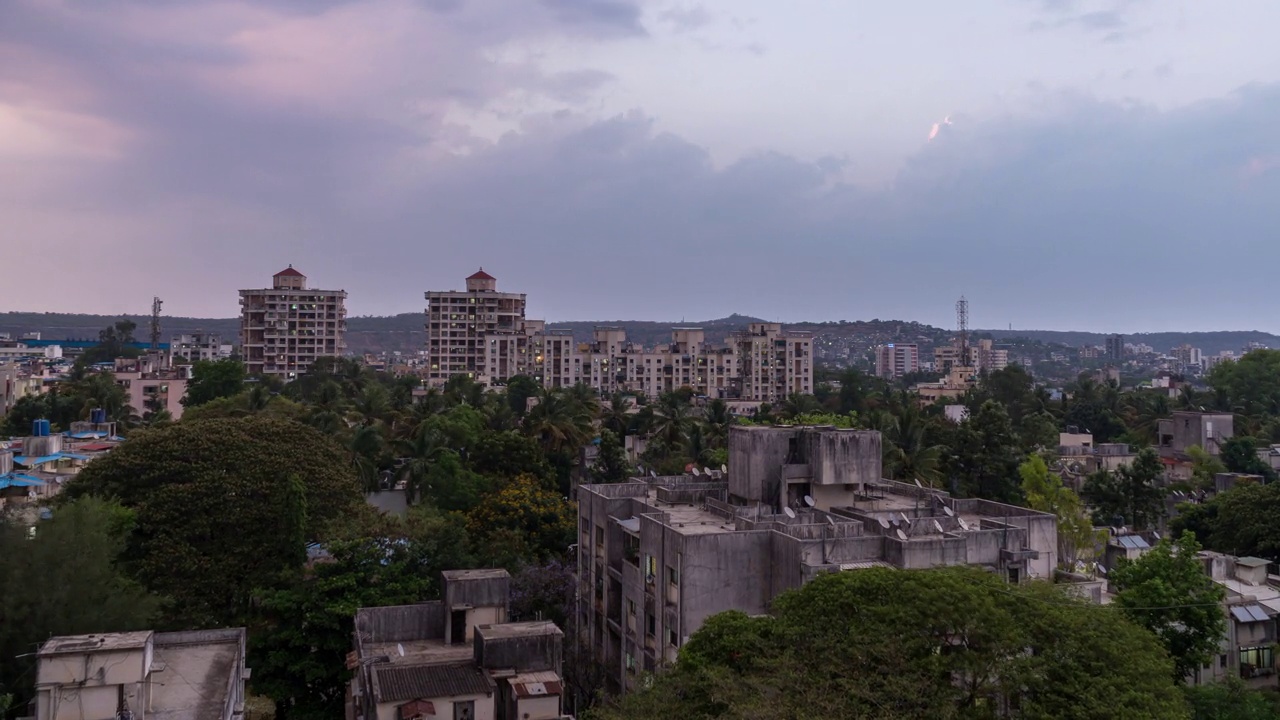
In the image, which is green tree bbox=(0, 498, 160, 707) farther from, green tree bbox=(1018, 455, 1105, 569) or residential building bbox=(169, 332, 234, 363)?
residential building bbox=(169, 332, 234, 363)

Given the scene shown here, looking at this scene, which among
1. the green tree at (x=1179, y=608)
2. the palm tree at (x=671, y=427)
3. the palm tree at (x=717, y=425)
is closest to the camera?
the green tree at (x=1179, y=608)

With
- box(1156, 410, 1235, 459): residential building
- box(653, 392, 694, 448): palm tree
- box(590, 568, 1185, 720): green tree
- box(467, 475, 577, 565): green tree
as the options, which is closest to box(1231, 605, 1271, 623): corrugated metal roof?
box(590, 568, 1185, 720): green tree

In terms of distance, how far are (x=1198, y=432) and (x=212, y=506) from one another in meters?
54.7

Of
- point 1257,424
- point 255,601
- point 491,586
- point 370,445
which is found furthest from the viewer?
point 1257,424

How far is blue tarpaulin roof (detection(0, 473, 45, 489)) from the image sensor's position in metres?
35.7

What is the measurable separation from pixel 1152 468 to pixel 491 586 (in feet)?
98.3

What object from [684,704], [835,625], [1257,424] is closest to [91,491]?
[684,704]

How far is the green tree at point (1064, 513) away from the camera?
104ft

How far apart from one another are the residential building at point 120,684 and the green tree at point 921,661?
7.70m

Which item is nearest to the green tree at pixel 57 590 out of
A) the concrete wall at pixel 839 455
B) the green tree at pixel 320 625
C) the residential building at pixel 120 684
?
the residential building at pixel 120 684

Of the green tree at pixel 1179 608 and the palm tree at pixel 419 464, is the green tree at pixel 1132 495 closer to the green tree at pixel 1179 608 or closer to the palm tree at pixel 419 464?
the green tree at pixel 1179 608

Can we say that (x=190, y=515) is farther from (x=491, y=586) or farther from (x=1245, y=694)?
(x=1245, y=694)

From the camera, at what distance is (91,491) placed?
28.8 meters

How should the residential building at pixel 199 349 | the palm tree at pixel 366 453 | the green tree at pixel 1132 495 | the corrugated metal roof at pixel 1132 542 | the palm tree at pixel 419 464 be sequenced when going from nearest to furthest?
1. the corrugated metal roof at pixel 1132 542
2. the green tree at pixel 1132 495
3. the palm tree at pixel 366 453
4. the palm tree at pixel 419 464
5. the residential building at pixel 199 349
